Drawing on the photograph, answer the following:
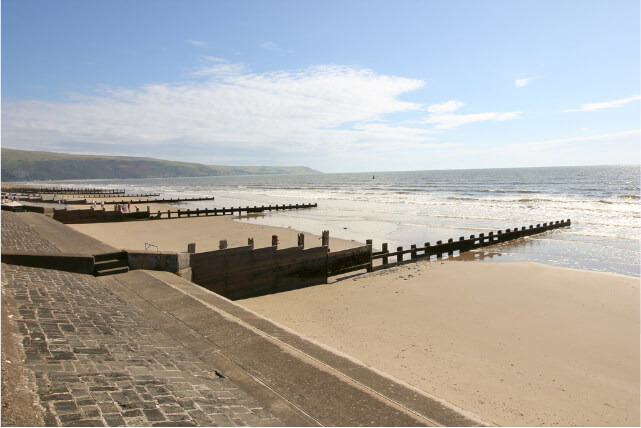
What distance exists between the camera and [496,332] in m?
10.4

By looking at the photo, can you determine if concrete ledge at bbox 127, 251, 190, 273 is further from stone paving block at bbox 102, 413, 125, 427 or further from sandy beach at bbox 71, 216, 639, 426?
stone paving block at bbox 102, 413, 125, 427

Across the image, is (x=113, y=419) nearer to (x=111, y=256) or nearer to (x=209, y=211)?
(x=111, y=256)

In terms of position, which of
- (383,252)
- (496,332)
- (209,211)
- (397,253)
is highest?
(209,211)

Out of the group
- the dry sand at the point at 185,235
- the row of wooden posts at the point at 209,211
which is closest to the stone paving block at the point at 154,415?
the dry sand at the point at 185,235

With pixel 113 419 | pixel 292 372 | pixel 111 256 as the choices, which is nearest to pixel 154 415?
pixel 113 419

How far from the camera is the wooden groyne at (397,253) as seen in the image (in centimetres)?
1645

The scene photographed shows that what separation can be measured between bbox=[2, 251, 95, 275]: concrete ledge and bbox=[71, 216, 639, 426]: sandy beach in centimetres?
471

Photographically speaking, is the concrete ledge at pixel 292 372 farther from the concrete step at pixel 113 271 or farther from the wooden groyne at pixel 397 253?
the wooden groyne at pixel 397 253

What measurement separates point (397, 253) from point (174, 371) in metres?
14.1

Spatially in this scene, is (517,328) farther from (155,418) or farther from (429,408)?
(155,418)

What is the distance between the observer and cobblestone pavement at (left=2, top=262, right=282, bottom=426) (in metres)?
4.33

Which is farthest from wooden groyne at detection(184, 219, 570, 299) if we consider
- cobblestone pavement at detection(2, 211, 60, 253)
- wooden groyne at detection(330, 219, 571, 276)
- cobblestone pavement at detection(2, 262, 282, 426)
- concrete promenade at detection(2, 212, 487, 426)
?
cobblestone pavement at detection(2, 211, 60, 253)

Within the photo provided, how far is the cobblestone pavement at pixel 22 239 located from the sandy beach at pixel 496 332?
7.27 metres

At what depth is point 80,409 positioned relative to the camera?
414 cm
